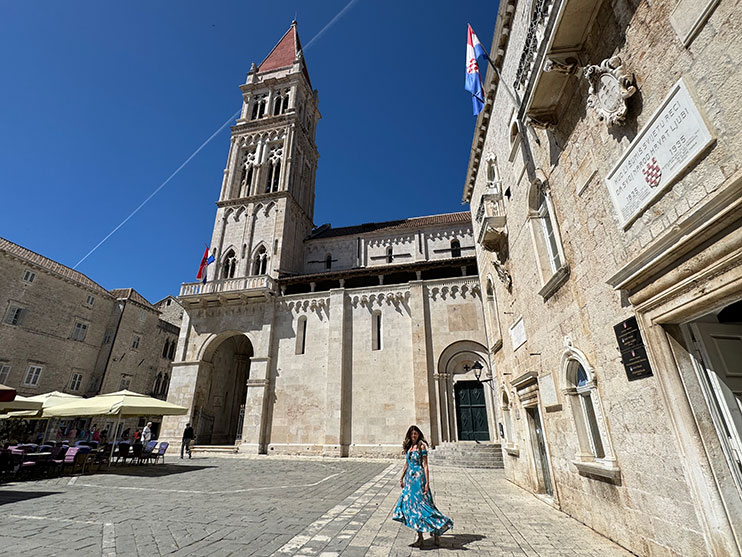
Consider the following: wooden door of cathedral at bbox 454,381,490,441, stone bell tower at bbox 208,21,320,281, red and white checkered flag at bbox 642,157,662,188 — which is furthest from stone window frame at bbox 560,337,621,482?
stone bell tower at bbox 208,21,320,281

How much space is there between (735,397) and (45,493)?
1298 cm

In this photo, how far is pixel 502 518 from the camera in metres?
Result: 6.03

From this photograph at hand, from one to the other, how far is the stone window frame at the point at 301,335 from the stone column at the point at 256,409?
79.4 inches

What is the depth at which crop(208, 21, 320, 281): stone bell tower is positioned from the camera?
26422 mm

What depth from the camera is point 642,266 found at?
391 cm

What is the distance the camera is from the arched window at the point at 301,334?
2188 cm

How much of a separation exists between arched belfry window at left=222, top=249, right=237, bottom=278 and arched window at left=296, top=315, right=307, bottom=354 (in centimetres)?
773

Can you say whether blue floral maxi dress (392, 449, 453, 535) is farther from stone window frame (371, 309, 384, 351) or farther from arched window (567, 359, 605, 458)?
stone window frame (371, 309, 384, 351)

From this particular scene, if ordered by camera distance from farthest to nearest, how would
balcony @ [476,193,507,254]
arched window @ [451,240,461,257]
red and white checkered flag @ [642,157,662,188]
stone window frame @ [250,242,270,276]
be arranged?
1. stone window frame @ [250,242,270,276]
2. arched window @ [451,240,461,257]
3. balcony @ [476,193,507,254]
4. red and white checkered flag @ [642,157,662,188]

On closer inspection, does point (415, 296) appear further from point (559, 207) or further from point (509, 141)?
point (559, 207)

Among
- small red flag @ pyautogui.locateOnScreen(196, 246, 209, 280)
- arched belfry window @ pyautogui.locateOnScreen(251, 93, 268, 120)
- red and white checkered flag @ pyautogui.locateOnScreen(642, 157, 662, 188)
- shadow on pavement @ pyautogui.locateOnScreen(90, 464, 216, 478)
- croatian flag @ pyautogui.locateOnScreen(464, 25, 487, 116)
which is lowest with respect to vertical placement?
shadow on pavement @ pyautogui.locateOnScreen(90, 464, 216, 478)

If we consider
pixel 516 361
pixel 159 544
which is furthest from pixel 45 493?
pixel 516 361

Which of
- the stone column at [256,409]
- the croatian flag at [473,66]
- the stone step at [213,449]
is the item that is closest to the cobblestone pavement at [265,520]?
the croatian flag at [473,66]

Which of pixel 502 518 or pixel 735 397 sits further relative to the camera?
pixel 502 518
